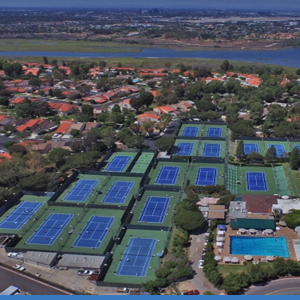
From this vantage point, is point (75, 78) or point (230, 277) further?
point (75, 78)

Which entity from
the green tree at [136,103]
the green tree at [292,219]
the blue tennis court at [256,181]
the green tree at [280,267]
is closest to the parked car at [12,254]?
the green tree at [280,267]

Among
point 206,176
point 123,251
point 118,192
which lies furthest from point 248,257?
point 118,192

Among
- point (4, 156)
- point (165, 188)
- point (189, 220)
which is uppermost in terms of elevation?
point (189, 220)

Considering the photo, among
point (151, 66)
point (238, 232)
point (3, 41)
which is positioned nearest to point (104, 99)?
point (151, 66)

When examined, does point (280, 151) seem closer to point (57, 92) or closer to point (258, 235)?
point (258, 235)

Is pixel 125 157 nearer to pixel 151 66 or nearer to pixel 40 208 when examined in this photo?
pixel 40 208

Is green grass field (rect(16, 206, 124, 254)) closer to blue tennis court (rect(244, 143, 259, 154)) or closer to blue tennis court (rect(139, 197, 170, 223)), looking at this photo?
blue tennis court (rect(139, 197, 170, 223))

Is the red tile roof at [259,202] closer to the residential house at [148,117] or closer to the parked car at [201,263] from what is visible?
the parked car at [201,263]
